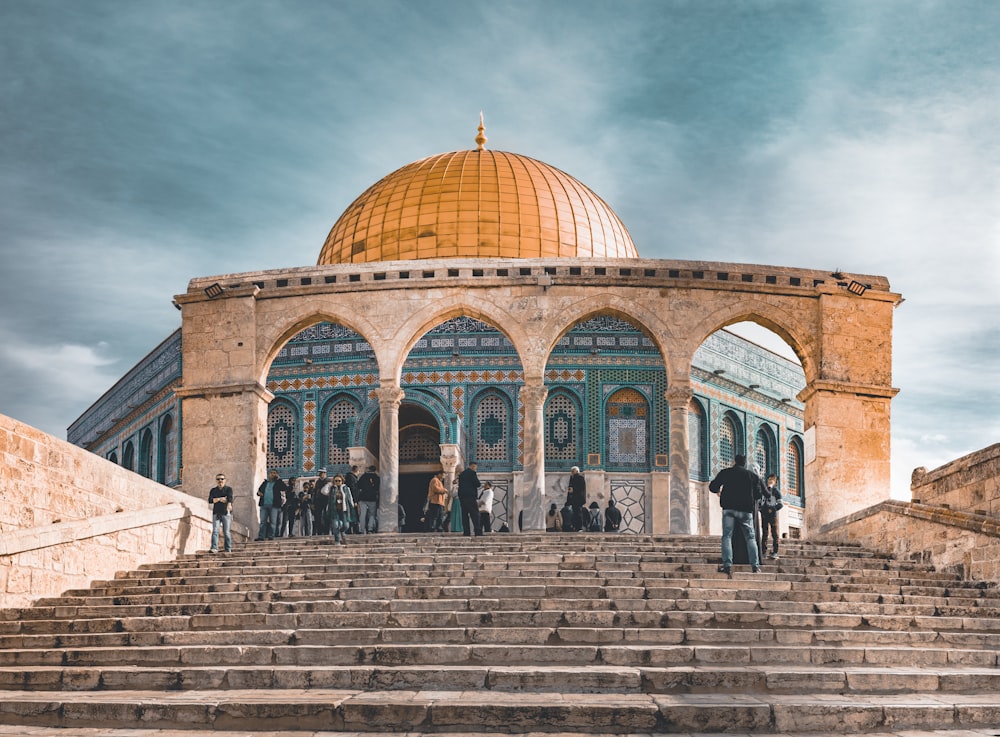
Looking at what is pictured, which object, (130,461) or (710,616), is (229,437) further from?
(130,461)

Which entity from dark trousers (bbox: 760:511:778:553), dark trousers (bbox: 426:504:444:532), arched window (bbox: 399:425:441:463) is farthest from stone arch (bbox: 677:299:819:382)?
arched window (bbox: 399:425:441:463)

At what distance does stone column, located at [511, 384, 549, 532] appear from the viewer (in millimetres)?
16766

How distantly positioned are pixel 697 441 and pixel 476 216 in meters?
6.75

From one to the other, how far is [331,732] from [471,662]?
161 cm

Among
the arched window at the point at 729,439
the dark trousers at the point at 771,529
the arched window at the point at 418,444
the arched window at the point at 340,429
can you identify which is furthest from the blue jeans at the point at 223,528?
the arched window at the point at 729,439

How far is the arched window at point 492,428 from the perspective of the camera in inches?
991

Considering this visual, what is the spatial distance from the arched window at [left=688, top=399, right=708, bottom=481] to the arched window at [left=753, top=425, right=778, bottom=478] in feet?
6.15

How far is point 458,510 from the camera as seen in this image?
835 inches

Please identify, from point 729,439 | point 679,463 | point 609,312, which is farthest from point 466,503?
point 729,439

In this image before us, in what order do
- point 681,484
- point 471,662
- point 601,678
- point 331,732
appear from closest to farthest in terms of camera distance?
point 331,732
point 601,678
point 471,662
point 681,484

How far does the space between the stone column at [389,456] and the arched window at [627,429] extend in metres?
8.42

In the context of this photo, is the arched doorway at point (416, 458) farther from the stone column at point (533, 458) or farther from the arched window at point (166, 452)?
the stone column at point (533, 458)

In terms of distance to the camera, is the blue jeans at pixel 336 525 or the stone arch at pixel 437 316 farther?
the stone arch at pixel 437 316

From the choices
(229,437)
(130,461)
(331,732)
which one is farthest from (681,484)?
(130,461)
